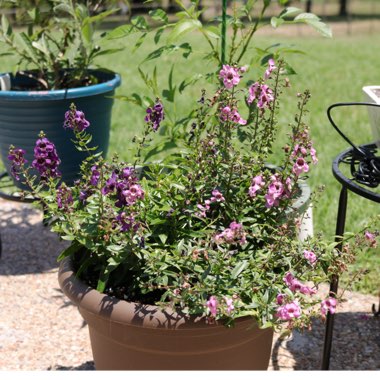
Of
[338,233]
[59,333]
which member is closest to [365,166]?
[338,233]

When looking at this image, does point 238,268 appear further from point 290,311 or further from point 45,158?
point 45,158

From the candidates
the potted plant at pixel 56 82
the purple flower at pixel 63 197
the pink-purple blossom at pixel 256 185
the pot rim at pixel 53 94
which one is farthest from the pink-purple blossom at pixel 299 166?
the pot rim at pixel 53 94

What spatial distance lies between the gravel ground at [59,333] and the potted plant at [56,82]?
551 mm

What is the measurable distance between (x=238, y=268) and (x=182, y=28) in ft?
2.80

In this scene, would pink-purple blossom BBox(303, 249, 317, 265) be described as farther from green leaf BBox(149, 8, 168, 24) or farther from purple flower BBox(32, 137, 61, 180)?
green leaf BBox(149, 8, 168, 24)

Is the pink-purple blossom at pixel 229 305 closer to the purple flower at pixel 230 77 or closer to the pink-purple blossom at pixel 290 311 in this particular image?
the pink-purple blossom at pixel 290 311

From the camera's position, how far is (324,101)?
21.3 ft

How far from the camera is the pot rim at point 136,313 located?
1698 mm

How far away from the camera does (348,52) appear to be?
10.9m

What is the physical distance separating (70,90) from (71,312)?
1017mm

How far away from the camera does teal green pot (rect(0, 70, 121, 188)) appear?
291 centimetres

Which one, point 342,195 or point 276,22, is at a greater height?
point 276,22

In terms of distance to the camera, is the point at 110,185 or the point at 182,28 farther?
the point at 182,28

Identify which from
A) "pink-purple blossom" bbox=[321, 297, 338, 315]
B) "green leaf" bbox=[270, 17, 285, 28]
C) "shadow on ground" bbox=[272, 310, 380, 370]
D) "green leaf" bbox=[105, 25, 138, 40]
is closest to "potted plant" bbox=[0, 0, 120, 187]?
"green leaf" bbox=[105, 25, 138, 40]
